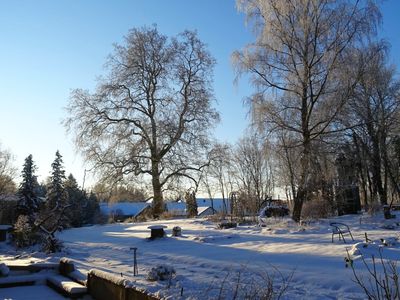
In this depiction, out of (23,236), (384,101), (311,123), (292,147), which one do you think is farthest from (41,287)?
(384,101)

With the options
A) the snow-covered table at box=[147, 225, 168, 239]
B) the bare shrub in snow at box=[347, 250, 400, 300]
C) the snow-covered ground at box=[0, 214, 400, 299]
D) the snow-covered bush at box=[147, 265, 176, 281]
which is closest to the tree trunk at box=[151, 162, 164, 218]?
the snow-covered ground at box=[0, 214, 400, 299]

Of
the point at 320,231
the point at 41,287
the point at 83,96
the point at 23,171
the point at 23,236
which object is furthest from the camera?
the point at 23,171

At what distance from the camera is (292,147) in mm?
16469

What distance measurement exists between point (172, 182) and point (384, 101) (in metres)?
14.1

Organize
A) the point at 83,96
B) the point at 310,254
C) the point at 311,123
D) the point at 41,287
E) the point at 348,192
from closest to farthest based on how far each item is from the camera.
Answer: the point at 310,254, the point at 41,287, the point at 311,123, the point at 348,192, the point at 83,96

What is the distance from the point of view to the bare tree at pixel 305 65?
16109 millimetres

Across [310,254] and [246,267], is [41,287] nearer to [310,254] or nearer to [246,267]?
[246,267]

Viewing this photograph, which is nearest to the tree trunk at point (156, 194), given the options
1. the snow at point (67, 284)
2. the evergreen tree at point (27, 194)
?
the evergreen tree at point (27, 194)

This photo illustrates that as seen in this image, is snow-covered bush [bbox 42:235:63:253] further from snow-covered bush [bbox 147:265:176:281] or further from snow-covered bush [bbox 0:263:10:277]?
Answer: snow-covered bush [bbox 147:265:176:281]

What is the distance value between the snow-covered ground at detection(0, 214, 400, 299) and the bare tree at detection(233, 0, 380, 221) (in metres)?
3.65

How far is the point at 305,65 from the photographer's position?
53.2 ft

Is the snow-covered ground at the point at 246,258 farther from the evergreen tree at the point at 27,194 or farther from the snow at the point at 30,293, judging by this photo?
the evergreen tree at the point at 27,194

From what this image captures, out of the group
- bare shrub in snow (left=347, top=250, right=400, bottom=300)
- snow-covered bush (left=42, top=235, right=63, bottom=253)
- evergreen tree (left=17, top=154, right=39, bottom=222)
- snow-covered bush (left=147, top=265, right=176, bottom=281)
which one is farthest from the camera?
evergreen tree (left=17, top=154, right=39, bottom=222)

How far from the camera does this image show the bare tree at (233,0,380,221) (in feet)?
52.9
